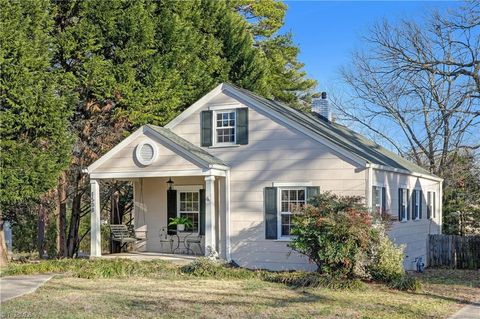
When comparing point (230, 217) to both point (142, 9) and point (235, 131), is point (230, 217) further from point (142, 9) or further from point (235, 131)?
point (142, 9)

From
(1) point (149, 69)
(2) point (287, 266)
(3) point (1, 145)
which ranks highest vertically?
(1) point (149, 69)

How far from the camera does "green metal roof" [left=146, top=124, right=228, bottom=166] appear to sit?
16.4 metres

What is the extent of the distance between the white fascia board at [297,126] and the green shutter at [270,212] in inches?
74.0

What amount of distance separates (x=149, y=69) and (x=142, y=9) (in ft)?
6.82

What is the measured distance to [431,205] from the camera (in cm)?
2416

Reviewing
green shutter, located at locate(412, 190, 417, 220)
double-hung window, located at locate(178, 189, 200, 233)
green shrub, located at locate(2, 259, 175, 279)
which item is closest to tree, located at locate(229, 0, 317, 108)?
green shutter, located at locate(412, 190, 417, 220)

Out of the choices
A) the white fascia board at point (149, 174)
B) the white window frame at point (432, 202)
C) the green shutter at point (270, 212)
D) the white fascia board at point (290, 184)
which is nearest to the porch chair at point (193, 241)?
the green shutter at point (270, 212)

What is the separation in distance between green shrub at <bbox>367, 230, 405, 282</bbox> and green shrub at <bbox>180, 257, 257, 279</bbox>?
Answer: 301 centimetres

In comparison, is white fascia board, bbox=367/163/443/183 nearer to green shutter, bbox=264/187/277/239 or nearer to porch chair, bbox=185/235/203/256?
A: green shutter, bbox=264/187/277/239

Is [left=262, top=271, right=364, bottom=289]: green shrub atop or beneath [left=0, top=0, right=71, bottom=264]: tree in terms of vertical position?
beneath

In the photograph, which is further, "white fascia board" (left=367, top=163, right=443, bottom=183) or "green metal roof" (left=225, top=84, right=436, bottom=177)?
"green metal roof" (left=225, top=84, right=436, bottom=177)

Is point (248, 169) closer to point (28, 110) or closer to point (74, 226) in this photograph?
point (28, 110)

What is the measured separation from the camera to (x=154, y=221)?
1936 cm

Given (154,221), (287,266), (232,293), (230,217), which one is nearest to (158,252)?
(154,221)
